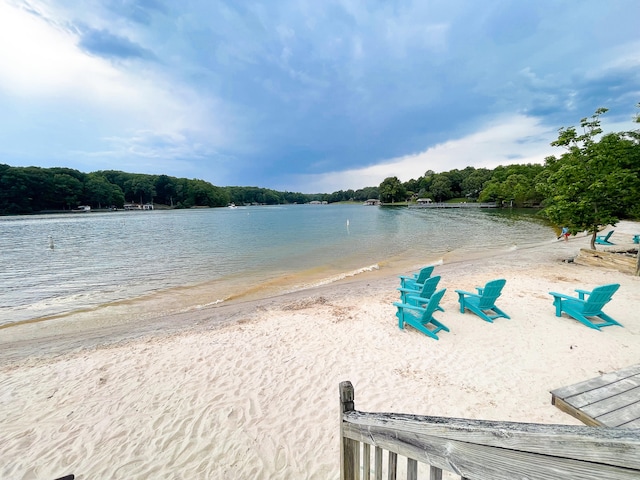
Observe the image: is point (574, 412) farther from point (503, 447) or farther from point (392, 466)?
point (503, 447)

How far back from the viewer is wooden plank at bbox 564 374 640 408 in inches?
Answer: 144

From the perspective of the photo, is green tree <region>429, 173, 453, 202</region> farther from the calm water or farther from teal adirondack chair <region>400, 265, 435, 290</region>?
teal adirondack chair <region>400, 265, 435, 290</region>

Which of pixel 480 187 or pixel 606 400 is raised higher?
pixel 480 187

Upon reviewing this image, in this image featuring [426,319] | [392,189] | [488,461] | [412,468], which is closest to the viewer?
[488,461]

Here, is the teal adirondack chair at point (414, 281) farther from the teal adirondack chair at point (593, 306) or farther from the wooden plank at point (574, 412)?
the wooden plank at point (574, 412)

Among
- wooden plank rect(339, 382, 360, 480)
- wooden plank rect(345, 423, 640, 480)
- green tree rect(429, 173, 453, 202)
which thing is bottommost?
wooden plank rect(339, 382, 360, 480)

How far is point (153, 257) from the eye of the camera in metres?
19.9

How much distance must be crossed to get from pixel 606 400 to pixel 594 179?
12697 millimetres

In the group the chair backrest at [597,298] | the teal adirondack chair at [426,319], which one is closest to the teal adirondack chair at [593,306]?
the chair backrest at [597,298]

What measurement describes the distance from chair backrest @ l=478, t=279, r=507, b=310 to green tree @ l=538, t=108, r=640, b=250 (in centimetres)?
860

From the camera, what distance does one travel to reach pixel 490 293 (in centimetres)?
724

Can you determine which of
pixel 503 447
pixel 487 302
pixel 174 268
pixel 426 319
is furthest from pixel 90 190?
pixel 503 447

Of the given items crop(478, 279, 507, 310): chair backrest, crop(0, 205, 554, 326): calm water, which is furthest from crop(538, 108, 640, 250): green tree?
crop(478, 279, 507, 310): chair backrest

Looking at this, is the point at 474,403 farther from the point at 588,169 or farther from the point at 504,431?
the point at 588,169
